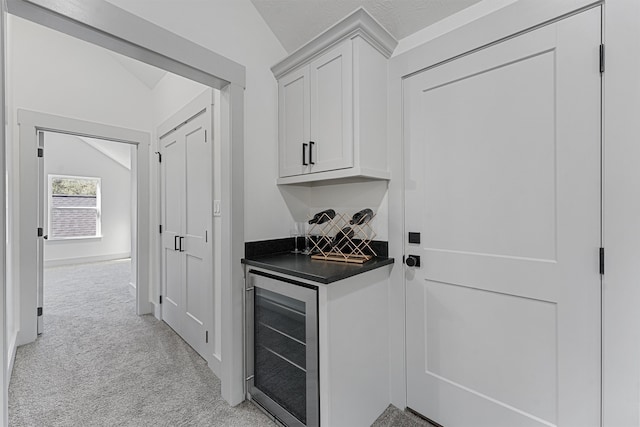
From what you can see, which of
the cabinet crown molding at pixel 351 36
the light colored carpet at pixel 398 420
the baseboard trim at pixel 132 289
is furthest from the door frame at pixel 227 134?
the baseboard trim at pixel 132 289

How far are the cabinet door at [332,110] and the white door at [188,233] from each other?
98 cm

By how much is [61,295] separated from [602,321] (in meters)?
5.83

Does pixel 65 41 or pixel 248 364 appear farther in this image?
pixel 65 41

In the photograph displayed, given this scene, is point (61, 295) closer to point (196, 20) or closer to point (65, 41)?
point (65, 41)

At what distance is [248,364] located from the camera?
6.19ft

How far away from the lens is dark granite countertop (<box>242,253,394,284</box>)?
1.42m

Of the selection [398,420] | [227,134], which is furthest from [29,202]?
[398,420]

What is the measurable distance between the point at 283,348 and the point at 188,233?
1545 mm

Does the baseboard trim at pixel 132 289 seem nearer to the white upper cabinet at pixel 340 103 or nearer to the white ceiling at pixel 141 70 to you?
the white ceiling at pixel 141 70

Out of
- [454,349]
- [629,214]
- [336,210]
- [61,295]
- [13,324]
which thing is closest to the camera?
[629,214]

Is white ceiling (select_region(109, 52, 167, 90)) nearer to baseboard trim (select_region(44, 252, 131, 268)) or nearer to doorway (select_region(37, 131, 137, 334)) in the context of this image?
doorway (select_region(37, 131, 137, 334))

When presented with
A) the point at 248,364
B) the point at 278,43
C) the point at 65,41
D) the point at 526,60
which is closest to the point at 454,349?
the point at 248,364

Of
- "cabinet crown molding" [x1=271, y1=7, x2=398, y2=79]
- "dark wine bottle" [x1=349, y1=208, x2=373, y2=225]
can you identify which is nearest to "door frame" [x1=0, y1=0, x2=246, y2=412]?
"cabinet crown molding" [x1=271, y1=7, x2=398, y2=79]

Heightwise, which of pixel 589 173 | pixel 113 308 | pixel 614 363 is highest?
pixel 589 173
